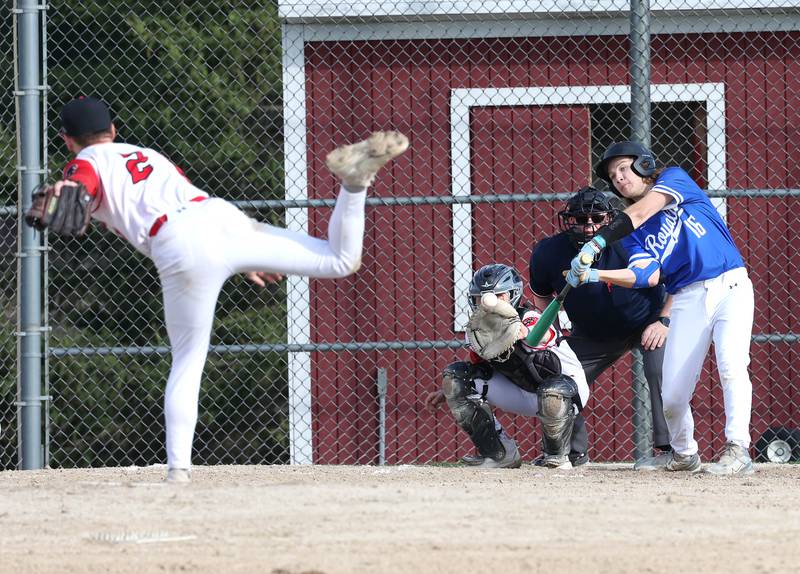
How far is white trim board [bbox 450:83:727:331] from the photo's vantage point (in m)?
9.27

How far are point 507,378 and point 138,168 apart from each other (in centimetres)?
253

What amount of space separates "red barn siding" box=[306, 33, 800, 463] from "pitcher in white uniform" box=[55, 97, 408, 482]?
165 inches

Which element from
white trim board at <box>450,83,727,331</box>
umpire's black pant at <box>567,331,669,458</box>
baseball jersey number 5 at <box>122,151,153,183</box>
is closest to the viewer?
baseball jersey number 5 at <box>122,151,153,183</box>

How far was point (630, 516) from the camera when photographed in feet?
15.1

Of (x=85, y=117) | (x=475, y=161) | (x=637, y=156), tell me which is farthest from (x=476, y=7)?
(x=85, y=117)

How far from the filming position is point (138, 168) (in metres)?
5.05

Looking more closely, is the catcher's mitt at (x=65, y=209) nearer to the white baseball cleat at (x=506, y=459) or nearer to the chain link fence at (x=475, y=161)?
the white baseball cleat at (x=506, y=459)

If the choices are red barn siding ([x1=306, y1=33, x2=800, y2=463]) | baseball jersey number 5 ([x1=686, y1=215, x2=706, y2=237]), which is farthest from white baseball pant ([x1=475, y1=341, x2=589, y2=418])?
red barn siding ([x1=306, y1=33, x2=800, y2=463])

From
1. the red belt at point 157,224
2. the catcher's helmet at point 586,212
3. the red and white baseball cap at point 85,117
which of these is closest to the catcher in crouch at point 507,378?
the catcher's helmet at point 586,212

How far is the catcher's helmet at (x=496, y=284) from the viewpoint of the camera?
6.64 m

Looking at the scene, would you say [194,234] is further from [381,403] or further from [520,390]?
[381,403]

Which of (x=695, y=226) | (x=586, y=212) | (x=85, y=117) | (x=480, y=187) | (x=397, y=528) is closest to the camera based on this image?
(x=397, y=528)

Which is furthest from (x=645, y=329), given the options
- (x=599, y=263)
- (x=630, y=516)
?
(x=630, y=516)

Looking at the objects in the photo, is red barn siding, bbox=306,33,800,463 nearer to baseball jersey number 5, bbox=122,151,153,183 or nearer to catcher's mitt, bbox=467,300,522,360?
catcher's mitt, bbox=467,300,522,360
